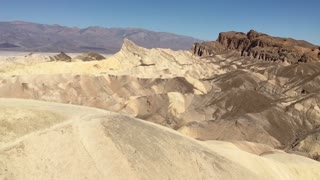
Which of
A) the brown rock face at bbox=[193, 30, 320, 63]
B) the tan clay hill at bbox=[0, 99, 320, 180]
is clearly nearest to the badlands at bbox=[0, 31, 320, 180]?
the tan clay hill at bbox=[0, 99, 320, 180]

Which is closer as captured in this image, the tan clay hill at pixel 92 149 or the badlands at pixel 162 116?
the tan clay hill at pixel 92 149

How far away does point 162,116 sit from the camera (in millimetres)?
56969

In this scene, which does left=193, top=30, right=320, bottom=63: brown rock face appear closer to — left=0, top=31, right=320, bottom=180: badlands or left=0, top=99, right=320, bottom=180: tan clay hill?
left=0, top=31, right=320, bottom=180: badlands

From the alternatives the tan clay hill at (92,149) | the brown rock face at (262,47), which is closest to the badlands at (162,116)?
the tan clay hill at (92,149)

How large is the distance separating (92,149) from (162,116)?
123 ft

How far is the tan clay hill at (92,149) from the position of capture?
710 inches

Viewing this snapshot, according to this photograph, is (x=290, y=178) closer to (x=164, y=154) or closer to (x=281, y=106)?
(x=164, y=154)

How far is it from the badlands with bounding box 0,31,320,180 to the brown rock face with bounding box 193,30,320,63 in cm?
45

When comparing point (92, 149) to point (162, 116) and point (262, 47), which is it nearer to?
point (162, 116)

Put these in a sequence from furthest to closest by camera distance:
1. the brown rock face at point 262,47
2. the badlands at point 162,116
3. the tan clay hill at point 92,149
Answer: the brown rock face at point 262,47, the badlands at point 162,116, the tan clay hill at point 92,149

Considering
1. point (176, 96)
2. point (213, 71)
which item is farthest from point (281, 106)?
point (213, 71)

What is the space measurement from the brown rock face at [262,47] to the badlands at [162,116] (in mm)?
452

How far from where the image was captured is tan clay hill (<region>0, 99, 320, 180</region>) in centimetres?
1803

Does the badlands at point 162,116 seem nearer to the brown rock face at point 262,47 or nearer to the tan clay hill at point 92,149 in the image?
the tan clay hill at point 92,149
